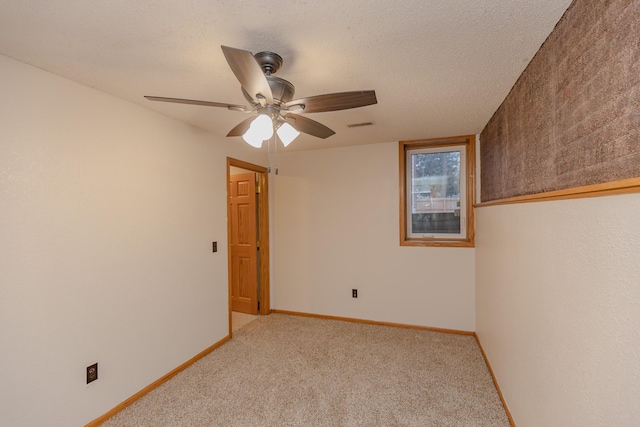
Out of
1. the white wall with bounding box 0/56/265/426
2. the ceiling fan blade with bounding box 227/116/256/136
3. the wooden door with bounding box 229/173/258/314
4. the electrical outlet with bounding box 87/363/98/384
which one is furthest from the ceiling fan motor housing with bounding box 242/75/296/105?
the wooden door with bounding box 229/173/258/314

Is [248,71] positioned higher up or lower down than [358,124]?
lower down

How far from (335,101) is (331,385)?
2.17 metres

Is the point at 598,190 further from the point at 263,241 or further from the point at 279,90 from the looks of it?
the point at 263,241

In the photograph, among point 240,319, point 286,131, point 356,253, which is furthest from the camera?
point 240,319

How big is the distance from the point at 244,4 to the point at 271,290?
3.48 m

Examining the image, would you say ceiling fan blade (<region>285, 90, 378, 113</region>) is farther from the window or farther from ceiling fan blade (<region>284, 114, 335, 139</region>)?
the window

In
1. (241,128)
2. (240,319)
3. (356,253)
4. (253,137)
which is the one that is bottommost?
(240,319)

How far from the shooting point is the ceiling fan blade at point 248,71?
3.51 feet

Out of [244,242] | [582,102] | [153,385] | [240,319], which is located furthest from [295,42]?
[240,319]

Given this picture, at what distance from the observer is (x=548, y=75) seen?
142cm

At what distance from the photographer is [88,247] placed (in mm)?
1870

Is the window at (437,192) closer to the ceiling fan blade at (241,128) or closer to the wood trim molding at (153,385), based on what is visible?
the ceiling fan blade at (241,128)

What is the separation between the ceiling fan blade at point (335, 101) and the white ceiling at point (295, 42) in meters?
0.27

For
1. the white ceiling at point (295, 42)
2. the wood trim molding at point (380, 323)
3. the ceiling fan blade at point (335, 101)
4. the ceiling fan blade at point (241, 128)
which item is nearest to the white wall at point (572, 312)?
the white ceiling at point (295, 42)
